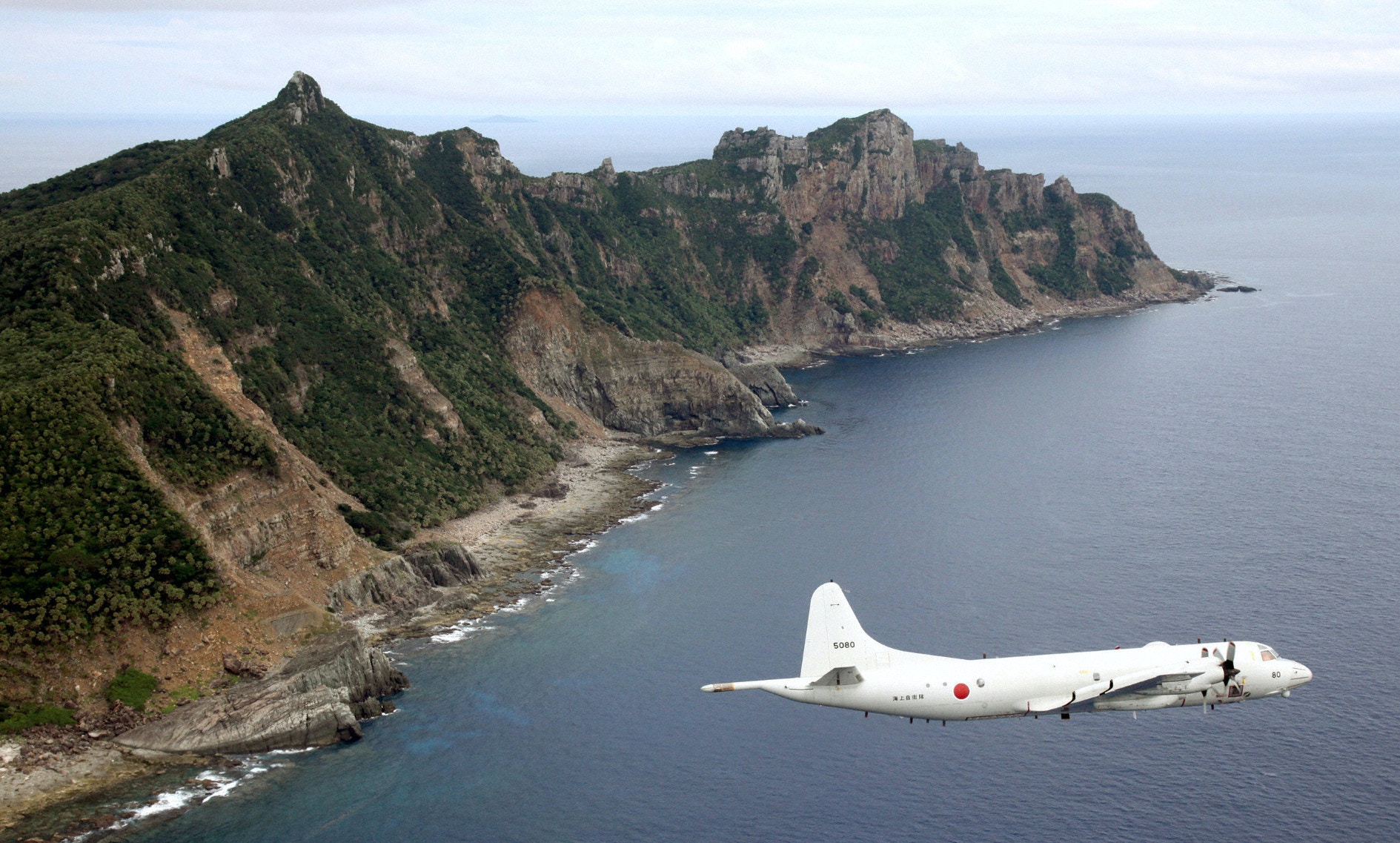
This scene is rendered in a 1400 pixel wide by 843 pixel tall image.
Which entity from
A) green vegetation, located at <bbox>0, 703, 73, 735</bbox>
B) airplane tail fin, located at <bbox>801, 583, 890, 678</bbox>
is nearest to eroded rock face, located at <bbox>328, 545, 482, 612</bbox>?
green vegetation, located at <bbox>0, 703, 73, 735</bbox>

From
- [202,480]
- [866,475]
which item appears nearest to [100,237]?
[202,480]

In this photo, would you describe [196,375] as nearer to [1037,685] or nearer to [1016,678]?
[1016,678]

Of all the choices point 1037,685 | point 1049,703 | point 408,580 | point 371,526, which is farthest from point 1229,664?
point 371,526

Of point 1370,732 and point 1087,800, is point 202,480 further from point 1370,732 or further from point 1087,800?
point 1370,732

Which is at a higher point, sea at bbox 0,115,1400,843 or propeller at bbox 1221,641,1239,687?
propeller at bbox 1221,641,1239,687

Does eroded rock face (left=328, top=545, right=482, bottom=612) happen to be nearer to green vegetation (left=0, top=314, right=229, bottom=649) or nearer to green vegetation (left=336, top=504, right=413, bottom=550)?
green vegetation (left=336, top=504, right=413, bottom=550)

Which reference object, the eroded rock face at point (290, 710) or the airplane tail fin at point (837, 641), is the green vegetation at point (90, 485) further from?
the airplane tail fin at point (837, 641)
